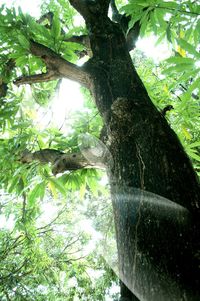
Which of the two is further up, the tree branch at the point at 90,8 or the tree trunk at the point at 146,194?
the tree branch at the point at 90,8

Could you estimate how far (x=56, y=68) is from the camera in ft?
6.52

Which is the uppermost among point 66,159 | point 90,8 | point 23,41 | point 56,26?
point 90,8

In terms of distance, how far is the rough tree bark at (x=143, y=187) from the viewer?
112 cm

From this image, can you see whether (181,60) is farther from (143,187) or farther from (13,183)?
(13,183)

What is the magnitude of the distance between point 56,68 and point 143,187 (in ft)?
3.41

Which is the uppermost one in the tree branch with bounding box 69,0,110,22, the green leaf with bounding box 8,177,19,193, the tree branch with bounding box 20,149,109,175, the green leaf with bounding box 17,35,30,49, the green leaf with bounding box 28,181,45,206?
the tree branch with bounding box 69,0,110,22

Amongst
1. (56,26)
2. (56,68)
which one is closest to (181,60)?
(56,68)

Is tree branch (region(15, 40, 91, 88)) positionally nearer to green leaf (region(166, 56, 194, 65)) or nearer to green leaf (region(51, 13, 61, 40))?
green leaf (region(51, 13, 61, 40))

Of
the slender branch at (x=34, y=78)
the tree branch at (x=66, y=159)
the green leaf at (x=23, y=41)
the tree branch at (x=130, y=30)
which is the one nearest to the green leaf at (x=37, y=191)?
the tree branch at (x=66, y=159)

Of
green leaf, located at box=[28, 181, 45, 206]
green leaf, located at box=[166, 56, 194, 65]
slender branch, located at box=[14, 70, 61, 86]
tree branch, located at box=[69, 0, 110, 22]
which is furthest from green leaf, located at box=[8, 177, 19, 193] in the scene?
green leaf, located at box=[166, 56, 194, 65]

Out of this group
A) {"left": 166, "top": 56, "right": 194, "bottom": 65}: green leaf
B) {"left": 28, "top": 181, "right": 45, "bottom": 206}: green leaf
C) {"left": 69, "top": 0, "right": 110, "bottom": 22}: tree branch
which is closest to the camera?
{"left": 166, "top": 56, "right": 194, "bottom": 65}: green leaf

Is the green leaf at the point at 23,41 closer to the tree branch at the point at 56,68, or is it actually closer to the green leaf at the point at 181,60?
the tree branch at the point at 56,68

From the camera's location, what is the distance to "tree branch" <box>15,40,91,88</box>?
1977 mm

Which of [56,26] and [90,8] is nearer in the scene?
[56,26]
